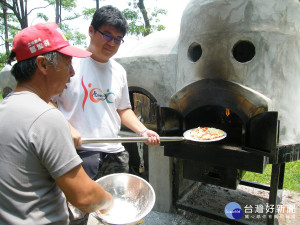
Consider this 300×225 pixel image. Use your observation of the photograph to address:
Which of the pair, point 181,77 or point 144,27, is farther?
point 144,27

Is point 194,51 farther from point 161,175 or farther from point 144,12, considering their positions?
point 144,12

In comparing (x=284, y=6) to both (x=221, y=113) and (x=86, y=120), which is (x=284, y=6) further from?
(x=86, y=120)

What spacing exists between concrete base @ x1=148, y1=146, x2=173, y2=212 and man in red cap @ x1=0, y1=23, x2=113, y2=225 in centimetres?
253

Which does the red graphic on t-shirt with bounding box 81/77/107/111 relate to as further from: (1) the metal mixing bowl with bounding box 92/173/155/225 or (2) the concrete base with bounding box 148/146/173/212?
(2) the concrete base with bounding box 148/146/173/212

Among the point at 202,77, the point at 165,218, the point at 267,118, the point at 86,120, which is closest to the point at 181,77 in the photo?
the point at 202,77

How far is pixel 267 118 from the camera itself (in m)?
2.29

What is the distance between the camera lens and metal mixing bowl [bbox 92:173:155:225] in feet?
5.64

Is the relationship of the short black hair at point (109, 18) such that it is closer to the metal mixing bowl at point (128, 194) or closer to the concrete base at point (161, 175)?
the metal mixing bowl at point (128, 194)

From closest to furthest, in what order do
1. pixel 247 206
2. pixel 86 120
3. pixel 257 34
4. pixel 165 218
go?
pixel 86 120 → pixel 257 34 → pixel 165 218 → pixel 247 206

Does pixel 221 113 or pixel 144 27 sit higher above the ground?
pixel 144 27

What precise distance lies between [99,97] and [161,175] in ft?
7.07

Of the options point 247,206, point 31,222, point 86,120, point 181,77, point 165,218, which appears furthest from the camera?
point 247,206

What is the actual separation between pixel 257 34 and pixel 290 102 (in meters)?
0.89

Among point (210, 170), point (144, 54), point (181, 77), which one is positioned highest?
point (144, 54)
